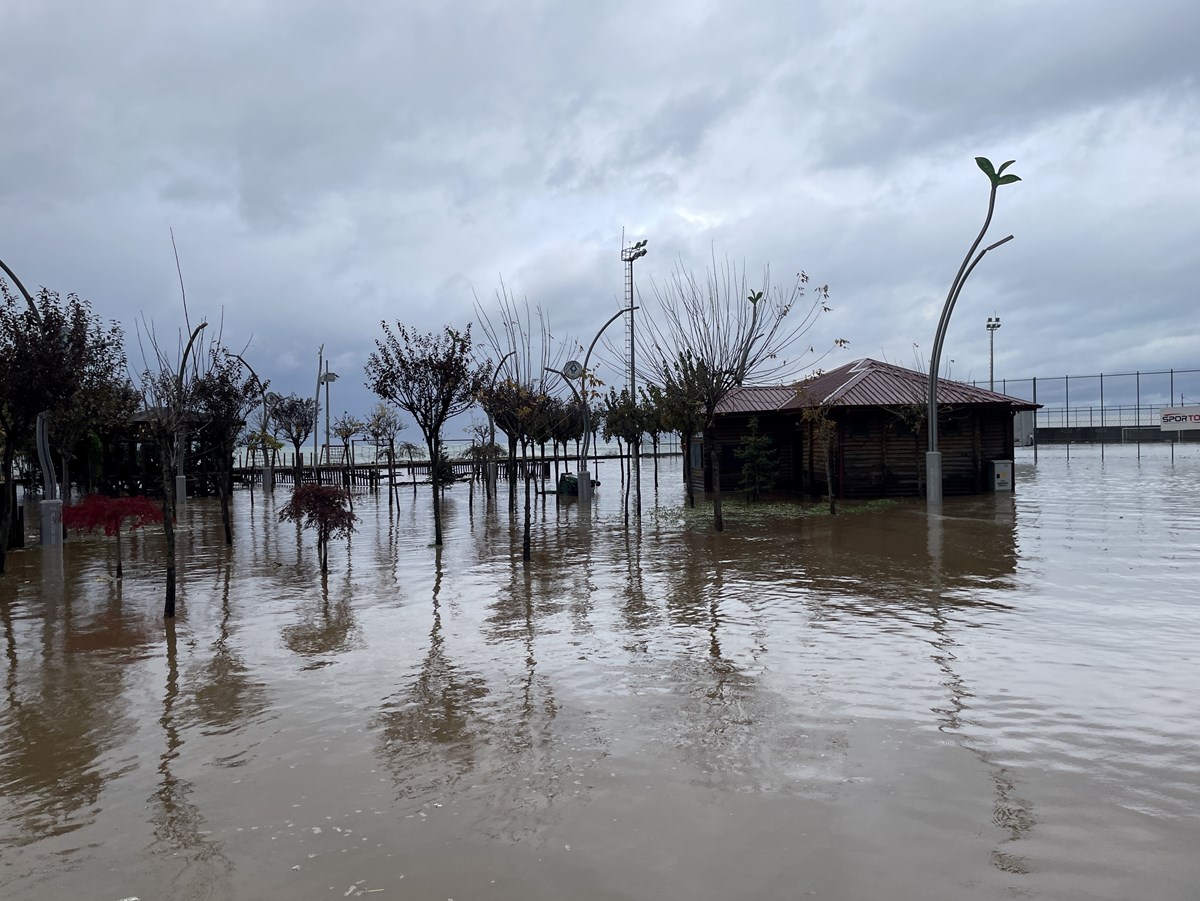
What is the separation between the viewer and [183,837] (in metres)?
4.82

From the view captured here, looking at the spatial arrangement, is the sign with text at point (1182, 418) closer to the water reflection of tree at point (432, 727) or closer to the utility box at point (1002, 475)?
the utility box at point (1002, 475)

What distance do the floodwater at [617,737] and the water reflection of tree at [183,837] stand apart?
0.02m

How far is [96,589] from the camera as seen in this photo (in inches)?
532

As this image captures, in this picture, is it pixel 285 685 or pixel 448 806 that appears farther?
pixel 285 685

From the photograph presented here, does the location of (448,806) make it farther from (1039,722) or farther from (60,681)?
(60,681)

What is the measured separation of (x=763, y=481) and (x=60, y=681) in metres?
23.2

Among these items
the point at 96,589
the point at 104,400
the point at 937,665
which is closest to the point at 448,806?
the point at 937,665

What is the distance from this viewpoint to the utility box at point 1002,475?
27719mm

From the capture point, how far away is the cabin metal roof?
27500mm

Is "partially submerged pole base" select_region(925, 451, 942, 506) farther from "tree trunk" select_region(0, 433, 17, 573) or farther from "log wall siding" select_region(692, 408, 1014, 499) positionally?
"tree trunk" select_region(0, 433, 17, 573)

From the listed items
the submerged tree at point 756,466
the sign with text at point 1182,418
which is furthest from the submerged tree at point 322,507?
the sign with text at point 1182,418

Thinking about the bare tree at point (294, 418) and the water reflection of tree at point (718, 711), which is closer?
the water reflection of tree at point (718, 711)

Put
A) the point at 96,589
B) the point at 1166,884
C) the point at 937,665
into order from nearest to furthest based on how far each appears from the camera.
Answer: the point at 1166,884 < the point at 937,665 < the point at 96,589

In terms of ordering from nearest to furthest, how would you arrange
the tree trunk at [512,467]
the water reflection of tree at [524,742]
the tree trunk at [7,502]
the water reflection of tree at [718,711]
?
1. the water reflection of tree at [524,742]
2. the water reflection of tree at [718,711]
3. the tree trunk at [7,502]
4. the tree trunk at [512,467]
